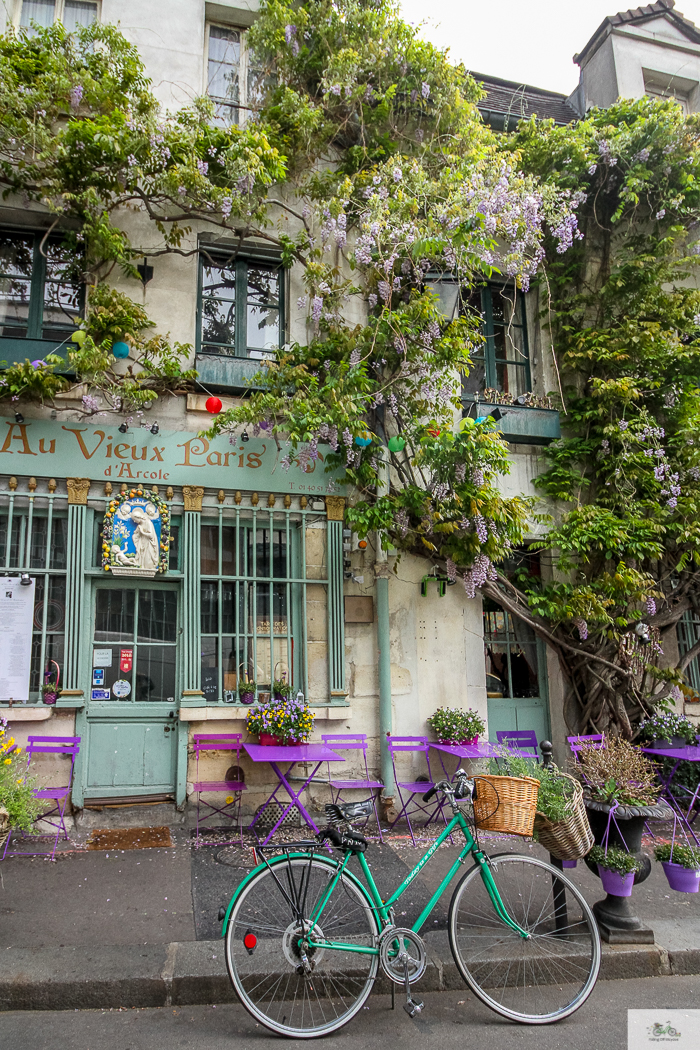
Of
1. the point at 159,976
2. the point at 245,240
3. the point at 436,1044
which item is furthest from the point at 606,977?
the point at 245,240

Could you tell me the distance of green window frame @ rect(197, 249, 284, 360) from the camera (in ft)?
25.7

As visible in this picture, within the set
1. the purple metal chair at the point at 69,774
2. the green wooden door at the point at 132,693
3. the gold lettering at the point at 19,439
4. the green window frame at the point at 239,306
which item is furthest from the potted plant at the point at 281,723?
the green window frame at the point at 239,306

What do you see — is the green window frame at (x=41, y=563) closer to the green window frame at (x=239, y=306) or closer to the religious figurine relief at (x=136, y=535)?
the religious figurine relief at (x=136, y=535)

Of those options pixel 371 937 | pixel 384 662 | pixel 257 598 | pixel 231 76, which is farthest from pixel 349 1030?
pixel 231 76

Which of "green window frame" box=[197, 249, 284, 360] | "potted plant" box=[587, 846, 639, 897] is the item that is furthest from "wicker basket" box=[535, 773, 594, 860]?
"green window frame" box=[197, 249, 284, 360]

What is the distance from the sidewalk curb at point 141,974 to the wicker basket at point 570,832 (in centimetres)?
77

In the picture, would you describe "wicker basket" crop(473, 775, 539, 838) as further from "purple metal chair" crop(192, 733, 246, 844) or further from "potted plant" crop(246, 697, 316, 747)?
"purple metal chair" crop(192, 733, 246, 844)

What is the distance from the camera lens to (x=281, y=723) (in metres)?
6.52

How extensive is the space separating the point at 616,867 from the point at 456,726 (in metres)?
3.03

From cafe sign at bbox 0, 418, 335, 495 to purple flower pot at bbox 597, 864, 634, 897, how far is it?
4565 mm

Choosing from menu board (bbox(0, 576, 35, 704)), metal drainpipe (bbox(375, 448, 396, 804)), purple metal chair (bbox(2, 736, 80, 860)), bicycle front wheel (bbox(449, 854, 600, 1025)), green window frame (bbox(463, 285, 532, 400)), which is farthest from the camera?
green window frame (bbox(463, 285, 532, 400))

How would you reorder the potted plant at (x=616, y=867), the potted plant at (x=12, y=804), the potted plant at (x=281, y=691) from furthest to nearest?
the potted plant at (x=281, y=691), the potted plant at (x=616, y=867), the potted plant at (x=12, y=804)

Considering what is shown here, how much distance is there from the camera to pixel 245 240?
796cm

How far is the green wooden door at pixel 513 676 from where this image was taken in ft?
27.3
